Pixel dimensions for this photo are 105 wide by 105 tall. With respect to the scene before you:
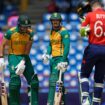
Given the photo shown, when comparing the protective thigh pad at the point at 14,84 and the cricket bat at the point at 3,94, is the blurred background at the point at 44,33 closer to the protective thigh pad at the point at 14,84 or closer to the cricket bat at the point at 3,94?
the cricket bat at the point at 3,94

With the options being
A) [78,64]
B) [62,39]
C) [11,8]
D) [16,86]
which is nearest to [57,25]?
[62,39]

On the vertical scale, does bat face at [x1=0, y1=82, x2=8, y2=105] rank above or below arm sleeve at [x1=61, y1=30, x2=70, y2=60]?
below

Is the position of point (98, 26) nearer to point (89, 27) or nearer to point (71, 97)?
point (89, 27)

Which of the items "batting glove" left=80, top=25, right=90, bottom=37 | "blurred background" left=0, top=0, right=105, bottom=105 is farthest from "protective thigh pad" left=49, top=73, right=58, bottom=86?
"blurred background" left=0, top=0, right=105, bottom=105

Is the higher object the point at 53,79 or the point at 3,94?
the point at 53,79

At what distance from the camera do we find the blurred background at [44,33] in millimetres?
15489

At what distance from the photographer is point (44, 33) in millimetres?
17828

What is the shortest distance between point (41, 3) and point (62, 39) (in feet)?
34.4

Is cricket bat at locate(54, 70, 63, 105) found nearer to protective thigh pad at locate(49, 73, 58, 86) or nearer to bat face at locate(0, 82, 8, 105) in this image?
protective thigh pad at locate(49, 73, 58, 86)

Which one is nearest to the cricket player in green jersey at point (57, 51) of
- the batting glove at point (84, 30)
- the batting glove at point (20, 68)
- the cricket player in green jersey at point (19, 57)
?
the cricket player in green jersey at point (19, 57)

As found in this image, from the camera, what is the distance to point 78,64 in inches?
656

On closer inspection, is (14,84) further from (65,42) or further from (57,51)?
(65,42)

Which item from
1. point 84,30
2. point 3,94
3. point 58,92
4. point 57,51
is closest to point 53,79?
point 58,92

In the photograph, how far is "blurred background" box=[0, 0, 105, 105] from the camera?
610 inches
